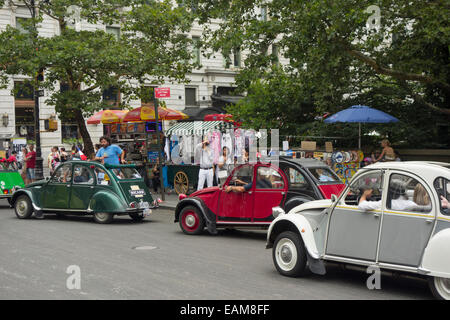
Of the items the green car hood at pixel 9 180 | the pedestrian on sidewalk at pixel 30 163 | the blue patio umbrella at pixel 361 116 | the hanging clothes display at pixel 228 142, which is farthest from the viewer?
the pedestrian on sidewalk at pixel 30 163

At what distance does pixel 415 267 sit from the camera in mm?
6375

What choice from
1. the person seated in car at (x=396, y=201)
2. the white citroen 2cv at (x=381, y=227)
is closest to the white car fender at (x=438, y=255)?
the white citroen 2cv at (x=381, y=227)

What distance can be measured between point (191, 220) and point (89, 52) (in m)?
10.8

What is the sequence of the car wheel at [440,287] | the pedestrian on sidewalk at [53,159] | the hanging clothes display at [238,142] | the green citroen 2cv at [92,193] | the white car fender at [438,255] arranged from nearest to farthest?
the white car fender at [438,255]
the car wheel at [440,287]
the green citroen 2cv at [92,193]
the hanging clothes display at [238,142]
the pedestrian on sidewalk at [53,159]

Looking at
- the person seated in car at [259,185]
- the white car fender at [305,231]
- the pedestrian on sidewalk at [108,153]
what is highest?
the pedestrian on sidewalk at [108,153]

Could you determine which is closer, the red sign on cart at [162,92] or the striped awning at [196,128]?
the red sign on cart at [162,92]

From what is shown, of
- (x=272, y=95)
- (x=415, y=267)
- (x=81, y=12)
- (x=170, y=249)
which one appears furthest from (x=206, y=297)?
(x=81, y=12)

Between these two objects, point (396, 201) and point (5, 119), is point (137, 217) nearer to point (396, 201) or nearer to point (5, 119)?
point (396, 201)

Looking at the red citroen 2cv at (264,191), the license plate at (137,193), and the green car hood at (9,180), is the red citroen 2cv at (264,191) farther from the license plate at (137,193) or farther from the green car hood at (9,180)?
the green car hood at (9,180)

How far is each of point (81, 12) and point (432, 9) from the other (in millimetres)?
13633

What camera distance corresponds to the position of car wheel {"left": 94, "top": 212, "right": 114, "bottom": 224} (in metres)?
13.7

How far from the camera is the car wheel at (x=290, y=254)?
7566 millimetres

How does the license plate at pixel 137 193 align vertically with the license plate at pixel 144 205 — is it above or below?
above

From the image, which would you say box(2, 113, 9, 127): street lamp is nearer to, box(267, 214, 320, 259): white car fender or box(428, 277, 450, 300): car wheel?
box(267, 214, 320, 259): white car fender
